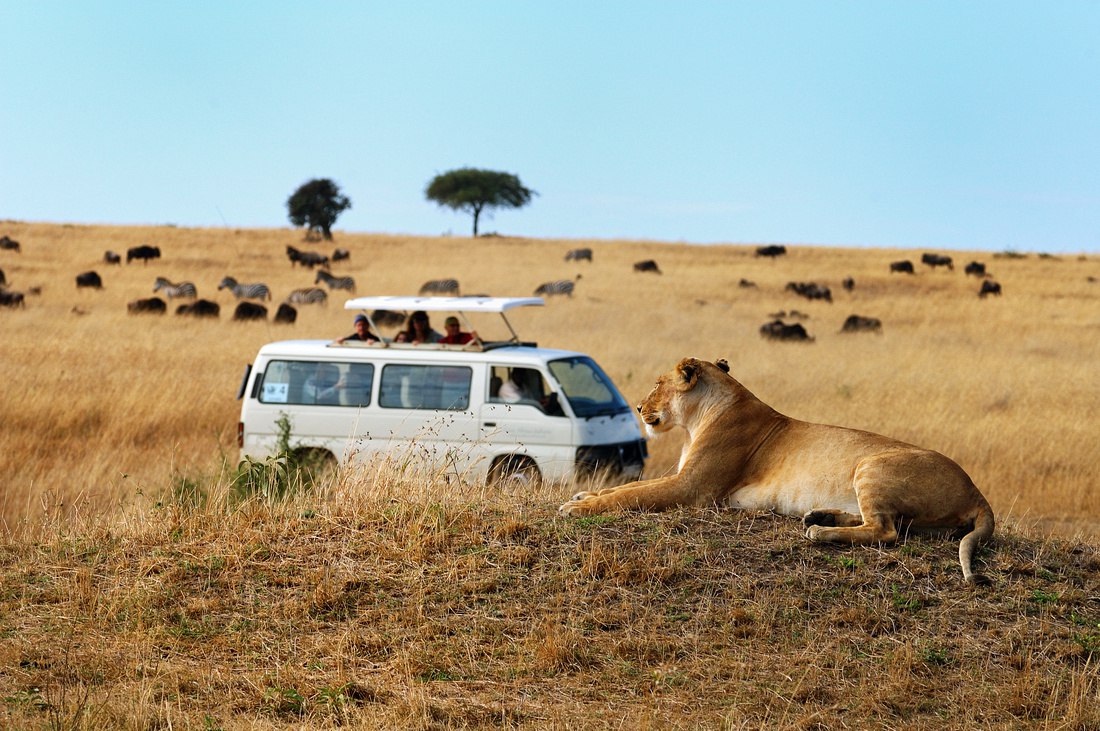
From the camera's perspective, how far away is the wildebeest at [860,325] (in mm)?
34781

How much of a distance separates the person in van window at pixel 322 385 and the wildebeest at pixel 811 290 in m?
33.8

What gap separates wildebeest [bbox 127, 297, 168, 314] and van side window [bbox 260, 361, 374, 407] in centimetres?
2191

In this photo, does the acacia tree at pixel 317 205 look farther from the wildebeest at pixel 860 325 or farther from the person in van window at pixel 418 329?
the person in van window at pixel 418 329

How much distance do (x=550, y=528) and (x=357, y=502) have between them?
5.22ft

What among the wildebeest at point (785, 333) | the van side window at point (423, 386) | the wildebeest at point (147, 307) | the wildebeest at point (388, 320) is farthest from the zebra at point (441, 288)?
the van side window at point (423, 386)

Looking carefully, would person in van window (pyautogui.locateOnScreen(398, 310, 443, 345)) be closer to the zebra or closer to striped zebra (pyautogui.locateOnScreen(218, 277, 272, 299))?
the zebra

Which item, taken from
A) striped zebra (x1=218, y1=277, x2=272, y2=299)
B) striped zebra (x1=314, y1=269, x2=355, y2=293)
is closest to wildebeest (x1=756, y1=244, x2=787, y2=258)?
striped zebra (x1=314, y1=269, x2=355, y2=293)

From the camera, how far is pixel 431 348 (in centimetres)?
1342

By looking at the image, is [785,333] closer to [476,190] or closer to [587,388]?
[587,388]

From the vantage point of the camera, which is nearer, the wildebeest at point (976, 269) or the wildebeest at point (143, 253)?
the wildebeest at point (143, 253)

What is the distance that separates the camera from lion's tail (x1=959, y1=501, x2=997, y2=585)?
6.98 metres

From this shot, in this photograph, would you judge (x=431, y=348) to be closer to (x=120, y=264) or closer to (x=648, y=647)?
(x=648, y=647)

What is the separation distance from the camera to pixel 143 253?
5300 cm

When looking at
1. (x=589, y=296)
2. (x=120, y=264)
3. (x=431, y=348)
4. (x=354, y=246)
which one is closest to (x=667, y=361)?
(x=431, y=348)
